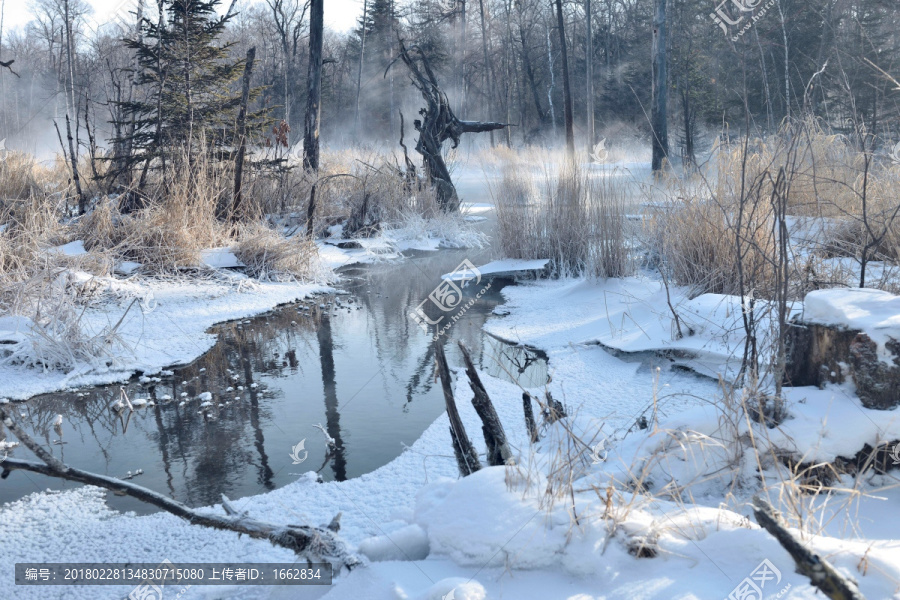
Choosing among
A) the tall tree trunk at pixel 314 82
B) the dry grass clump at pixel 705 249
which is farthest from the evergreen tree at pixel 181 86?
the dry grass clump at pixel 705 249

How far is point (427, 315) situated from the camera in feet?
A: 17.0

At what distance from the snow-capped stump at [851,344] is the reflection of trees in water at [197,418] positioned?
6.41 ft

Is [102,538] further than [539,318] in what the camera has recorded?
No

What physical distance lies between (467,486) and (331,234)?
7176 millimetres

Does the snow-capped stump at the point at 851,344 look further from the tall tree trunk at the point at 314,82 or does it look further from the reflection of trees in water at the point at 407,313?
the tall tree trunk at the point at 314,82

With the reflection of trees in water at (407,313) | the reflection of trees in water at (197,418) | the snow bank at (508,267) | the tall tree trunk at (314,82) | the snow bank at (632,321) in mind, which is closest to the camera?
the reflection of trees in water at (197,418)

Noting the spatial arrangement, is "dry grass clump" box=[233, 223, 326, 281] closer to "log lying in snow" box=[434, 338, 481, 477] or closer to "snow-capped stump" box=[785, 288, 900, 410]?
"log lying in snow" box=[434, 338, 481, 477]

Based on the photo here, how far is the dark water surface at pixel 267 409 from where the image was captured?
8.48ft

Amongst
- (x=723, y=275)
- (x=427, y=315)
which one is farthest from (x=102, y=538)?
(x=723, y=275)

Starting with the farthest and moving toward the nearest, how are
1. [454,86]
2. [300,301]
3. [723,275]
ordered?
[454,86] → [300,301] → [723,275]

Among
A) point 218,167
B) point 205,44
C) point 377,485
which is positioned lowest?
point 377,485

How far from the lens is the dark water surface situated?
8.48 ft

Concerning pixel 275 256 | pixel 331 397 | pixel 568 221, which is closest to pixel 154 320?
pixel 275 256

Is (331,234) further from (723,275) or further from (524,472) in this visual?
(524,472)
